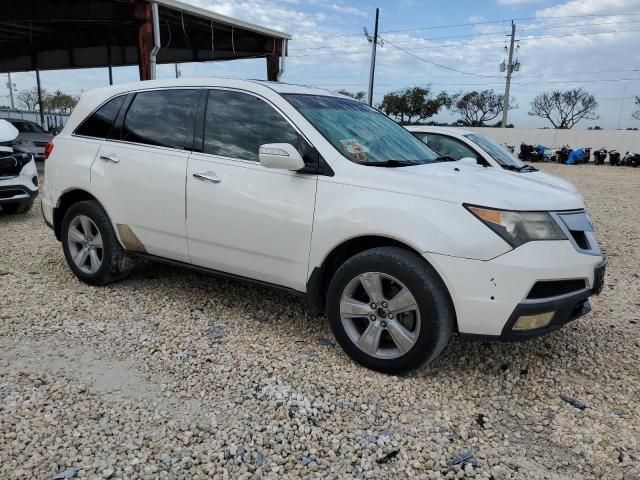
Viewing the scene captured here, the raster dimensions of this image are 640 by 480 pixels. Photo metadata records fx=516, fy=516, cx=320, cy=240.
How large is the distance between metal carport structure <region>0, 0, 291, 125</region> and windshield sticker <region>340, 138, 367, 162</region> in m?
11.0

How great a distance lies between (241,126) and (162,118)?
780 mm

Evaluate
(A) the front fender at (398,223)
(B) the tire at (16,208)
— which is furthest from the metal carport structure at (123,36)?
(A) the front fender at (398,223)

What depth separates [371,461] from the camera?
241 cm

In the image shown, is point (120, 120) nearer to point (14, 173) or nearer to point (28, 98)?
point (14, 173)

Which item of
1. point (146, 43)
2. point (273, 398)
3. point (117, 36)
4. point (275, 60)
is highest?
point (117, 36)

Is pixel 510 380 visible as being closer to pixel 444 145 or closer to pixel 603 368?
pixel 603 368

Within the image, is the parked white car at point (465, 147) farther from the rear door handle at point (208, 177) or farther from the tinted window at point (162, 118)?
the rear door handle at point (208, 177)

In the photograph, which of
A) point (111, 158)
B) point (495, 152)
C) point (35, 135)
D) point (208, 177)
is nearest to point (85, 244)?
point (111, 158)

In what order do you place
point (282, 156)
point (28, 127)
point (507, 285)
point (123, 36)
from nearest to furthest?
point (507, 285) < point (282, 156) < point (28, 127) < point (123, 36)

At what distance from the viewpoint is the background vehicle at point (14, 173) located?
7109 mm

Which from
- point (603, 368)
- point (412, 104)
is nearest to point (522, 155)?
point (412, 104)

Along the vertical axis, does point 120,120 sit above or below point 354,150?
above

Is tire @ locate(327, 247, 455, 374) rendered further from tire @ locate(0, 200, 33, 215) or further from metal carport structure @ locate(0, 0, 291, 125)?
metal carport structure @ locate(0, 0, 291, 125)

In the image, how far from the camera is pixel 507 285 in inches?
108
